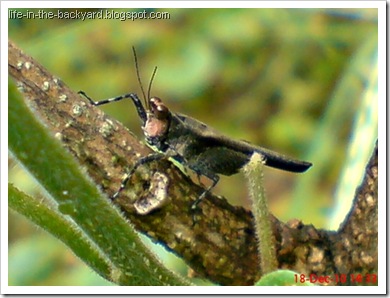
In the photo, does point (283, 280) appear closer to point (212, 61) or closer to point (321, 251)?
point (321, 251)

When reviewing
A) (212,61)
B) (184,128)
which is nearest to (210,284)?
(184,128)

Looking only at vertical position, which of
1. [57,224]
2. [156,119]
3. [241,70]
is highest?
[241,70]
